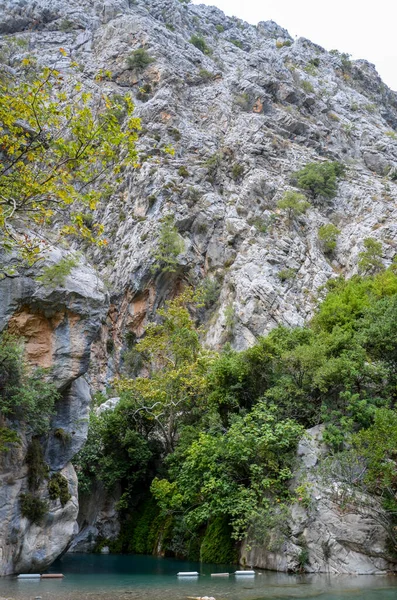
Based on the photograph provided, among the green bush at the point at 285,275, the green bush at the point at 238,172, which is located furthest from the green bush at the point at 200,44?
the green bush at the point at 285,275

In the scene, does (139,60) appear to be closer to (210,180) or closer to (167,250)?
(210,180)

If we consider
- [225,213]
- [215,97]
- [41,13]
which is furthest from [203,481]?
[41,13]

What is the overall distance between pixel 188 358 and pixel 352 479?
14.3 metres

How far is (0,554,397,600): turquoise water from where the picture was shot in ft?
40.9

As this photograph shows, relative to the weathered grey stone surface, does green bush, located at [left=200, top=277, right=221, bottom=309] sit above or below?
above

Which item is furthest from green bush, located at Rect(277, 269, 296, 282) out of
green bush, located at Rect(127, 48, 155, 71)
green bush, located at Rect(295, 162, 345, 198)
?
green bush, located at Rect(127, 48, 155, 71)

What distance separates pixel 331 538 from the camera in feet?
56.1

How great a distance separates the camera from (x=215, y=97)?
57.6 m

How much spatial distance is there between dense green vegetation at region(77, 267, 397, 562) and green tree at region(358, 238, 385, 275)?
5539 mm

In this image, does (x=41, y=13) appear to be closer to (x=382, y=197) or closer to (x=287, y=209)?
(x=287, y=209)

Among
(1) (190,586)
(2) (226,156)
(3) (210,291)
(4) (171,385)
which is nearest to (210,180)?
(2) (226,156)

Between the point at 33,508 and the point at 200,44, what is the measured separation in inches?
2585

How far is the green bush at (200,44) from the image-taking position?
223ft

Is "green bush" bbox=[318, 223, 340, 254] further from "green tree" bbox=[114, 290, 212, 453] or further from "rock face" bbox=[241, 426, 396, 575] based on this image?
"rock face" bbox=[241, 426, 396, 575]
